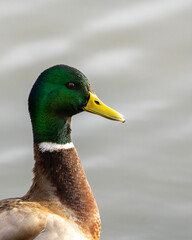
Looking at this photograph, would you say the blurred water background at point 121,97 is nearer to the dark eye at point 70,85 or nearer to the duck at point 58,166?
the duck at point 58,166

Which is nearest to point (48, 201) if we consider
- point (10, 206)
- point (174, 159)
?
point (10, 206)

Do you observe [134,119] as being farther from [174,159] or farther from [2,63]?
[2,63]

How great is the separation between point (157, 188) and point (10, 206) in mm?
1895

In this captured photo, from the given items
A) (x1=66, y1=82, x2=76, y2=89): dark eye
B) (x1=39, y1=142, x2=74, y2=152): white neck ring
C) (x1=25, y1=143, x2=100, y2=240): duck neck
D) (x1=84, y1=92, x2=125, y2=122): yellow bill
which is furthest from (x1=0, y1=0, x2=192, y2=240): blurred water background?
(x1=66, y1=82, x2=76, y2=89): dark eye

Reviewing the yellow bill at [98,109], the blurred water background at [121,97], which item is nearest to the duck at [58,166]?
the yellow bill at [98,109]

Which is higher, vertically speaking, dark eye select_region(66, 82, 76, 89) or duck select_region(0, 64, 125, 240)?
dark eye select_region(66, 82, 76, 89)

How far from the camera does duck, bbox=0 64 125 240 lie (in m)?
5.21

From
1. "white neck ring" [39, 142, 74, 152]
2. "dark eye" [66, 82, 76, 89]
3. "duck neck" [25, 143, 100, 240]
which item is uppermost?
"dark eye" [66, 82, 76, 89]

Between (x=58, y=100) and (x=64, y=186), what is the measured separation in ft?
2.00

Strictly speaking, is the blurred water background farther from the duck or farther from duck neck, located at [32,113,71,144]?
duck neck, located at [32,113,71,144]

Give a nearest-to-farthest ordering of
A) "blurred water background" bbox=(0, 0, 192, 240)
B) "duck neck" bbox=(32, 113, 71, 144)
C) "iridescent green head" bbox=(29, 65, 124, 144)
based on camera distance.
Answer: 1. "iridescent green head" bbox=(29, 65, 124, 144)
2. "duck neck" bbox=(32, 113, 71, 144)
3. "blurred water background" bbox=(0, 0, 192, 240)

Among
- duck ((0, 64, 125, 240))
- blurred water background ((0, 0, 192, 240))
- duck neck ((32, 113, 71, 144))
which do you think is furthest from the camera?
blurred water background ((0, 0, 192, 240))

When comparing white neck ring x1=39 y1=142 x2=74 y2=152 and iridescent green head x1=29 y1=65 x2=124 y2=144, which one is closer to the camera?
iridescent green head x1=29 y1=65 x2=124 y2=144

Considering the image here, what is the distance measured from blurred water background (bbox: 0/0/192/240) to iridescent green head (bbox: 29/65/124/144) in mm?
1148
